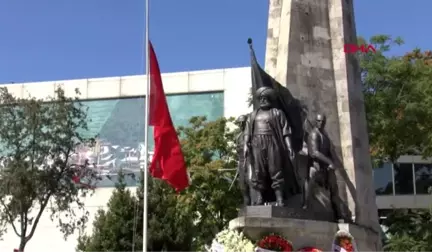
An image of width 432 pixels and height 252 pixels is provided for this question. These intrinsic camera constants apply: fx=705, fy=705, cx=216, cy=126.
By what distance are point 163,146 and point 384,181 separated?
29380mm

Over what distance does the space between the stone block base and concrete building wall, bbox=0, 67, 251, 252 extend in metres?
27.9

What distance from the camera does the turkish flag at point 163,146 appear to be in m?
19.3

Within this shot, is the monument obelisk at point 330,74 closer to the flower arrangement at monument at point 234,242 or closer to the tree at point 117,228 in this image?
the flower arrangement at monument at point 234,242

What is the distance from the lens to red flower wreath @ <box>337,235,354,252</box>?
51.7ft

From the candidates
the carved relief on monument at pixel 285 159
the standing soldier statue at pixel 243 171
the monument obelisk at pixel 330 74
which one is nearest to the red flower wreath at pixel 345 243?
the carved relief on monument at pixel 285 159

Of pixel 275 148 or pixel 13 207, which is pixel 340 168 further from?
pixel 13 207

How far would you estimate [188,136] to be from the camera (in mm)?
33562

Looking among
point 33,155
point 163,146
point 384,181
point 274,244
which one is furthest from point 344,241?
point 384,181

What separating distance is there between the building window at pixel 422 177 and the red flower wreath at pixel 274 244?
107ft

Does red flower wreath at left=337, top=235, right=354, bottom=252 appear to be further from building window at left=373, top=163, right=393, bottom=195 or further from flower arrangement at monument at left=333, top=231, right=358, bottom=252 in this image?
building window at left=373, top=163, right=393, bottom=195

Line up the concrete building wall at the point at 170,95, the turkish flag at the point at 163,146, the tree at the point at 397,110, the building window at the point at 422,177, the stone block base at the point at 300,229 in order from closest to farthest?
the stone block base at the point at 300,229
the turkish flag at the point at 163,146
the tree at the point at 397,110
the concrete building wall at the point at 170,95
the building window at the point at 422,177

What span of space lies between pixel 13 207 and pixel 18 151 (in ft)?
7.72

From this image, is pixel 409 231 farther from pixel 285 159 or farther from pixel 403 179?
pixel 403 179

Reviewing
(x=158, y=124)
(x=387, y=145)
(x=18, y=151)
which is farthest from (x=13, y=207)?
(x=387, y=145)
